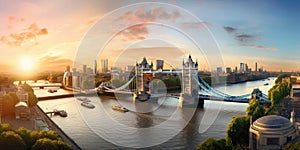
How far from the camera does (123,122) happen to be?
1009 cm

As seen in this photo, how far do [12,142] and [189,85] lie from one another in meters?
11.5

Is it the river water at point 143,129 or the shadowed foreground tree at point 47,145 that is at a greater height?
the shadowed foreground tree at point 47,145

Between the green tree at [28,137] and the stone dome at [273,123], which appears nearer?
the stone dome at [273,123]

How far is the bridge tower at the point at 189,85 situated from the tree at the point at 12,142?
9.72 m

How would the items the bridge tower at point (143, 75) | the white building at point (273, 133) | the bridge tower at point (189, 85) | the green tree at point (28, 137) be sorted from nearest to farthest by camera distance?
the white building at point (273, 133) < the green tree at point (28, 137) < the bridge tower at point (189, 85) < the bridge tower at point (143, 75)

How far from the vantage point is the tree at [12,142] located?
4.85 metres

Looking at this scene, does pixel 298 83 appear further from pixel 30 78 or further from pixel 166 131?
pixel 30 78

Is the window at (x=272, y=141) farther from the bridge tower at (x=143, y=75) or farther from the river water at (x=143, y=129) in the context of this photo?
the bridge tower at (x=143, y=75)

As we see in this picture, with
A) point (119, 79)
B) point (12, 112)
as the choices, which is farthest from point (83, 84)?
point (12, 112)

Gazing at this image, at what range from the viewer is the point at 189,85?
608 inches

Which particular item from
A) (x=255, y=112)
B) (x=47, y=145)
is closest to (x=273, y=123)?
(x=255, y=112)

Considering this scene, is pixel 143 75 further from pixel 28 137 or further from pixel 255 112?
pixel 28 137

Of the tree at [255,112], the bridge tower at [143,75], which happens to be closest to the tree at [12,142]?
the tree at [255,112]

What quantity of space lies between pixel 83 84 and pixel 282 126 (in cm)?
2193
